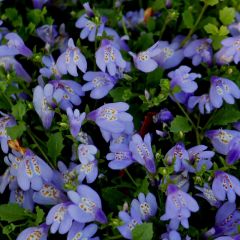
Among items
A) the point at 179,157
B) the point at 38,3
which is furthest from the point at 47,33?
the point at 179,157

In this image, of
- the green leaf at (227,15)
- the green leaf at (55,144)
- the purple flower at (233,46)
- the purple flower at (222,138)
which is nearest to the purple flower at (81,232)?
the green leaf at (55,144)

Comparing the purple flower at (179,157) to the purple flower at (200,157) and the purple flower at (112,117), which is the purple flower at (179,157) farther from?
the purple flower at (112,117)

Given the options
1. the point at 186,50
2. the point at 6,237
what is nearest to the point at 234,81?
the point at 186,50

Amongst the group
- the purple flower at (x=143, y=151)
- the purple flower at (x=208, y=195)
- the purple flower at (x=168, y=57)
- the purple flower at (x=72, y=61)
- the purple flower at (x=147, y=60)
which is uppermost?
the purple flower at (x=72, y=61)

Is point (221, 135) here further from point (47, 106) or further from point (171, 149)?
point (47, 106)

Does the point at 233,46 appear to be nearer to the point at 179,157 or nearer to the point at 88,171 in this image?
the point at 179,157

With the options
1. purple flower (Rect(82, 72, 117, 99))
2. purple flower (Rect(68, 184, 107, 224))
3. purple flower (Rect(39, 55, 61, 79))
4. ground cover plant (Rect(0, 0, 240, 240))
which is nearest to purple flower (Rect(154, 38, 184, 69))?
ground cover plant (Rect(0, 0, 240, 240))
